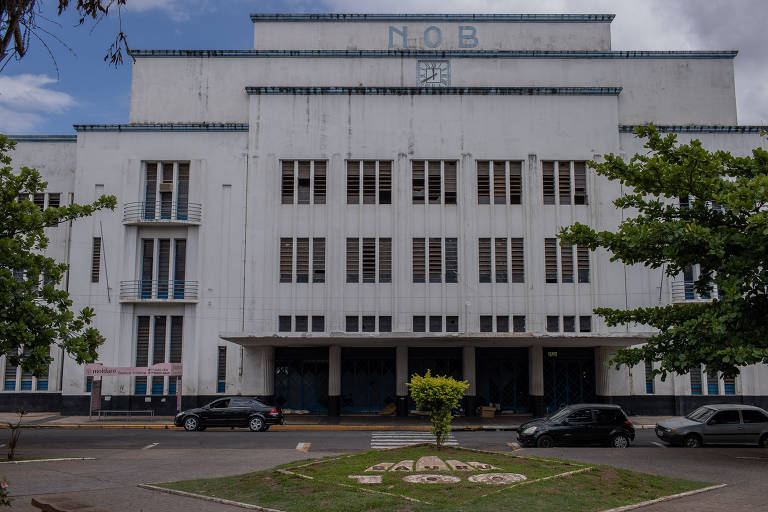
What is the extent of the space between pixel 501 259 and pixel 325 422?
1153 centimetres

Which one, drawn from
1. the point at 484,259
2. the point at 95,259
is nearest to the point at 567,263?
the point at 484,259

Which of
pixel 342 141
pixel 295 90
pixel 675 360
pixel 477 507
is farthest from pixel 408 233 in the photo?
pixel 477 507

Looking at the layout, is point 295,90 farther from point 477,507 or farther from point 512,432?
point 477,507

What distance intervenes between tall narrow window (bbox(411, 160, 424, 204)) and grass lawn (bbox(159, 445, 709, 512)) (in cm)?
1993

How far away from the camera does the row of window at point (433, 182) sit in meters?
34.6

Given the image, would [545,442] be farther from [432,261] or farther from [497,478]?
[432,261]

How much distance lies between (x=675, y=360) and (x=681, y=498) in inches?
224

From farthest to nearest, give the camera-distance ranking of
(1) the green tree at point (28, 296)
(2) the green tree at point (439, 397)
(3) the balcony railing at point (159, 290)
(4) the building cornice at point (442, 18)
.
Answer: (4) the building cornice at point (442, 18)
(3) the balcony railing at point (159, 290)
(1) the green tree at point (28, 296)
(2) the green tree at point (439, 397)

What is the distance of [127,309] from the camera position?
3394 cm

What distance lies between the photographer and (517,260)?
34000mm

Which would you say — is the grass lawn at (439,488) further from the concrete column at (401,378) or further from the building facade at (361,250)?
the concrete column at (401,378)

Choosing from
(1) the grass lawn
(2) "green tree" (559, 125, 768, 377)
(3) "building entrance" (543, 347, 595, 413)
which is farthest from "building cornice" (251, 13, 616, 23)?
(1) the grass lawn

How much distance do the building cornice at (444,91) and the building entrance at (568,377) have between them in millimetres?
13037

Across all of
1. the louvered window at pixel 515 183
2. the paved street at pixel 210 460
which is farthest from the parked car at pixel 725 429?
the louvered window at pixel 515 183
